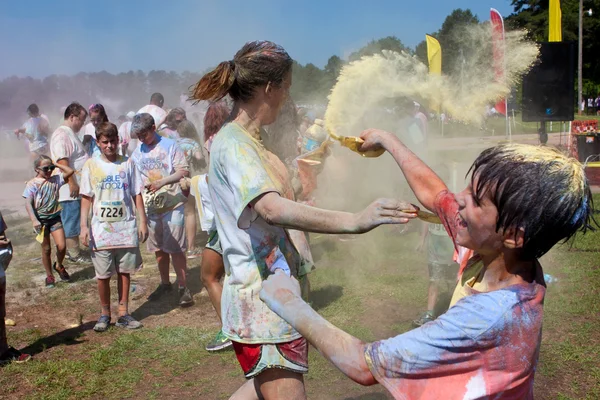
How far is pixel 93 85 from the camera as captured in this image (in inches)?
909

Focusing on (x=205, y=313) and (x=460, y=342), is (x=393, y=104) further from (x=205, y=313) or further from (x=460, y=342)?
(x=460, y=342)

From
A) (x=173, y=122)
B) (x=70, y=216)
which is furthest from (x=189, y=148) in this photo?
(x=70, y=216)

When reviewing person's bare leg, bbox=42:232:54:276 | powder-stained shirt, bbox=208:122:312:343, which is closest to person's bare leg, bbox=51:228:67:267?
person's bare leg, bbox=42:232:54:276

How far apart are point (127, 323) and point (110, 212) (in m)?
1.10

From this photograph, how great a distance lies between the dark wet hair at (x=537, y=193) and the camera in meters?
1.45

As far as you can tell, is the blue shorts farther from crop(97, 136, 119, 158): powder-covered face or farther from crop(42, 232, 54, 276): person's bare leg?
crop(97, 136, 119, 158): powder-covered face

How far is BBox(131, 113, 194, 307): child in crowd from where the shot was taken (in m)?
6.11

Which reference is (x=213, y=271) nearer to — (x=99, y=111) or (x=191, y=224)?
(x=191, y=224)

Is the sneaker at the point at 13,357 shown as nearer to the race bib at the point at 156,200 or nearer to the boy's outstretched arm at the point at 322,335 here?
the race bib at the point at 156,200

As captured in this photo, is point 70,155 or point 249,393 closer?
point 249,393

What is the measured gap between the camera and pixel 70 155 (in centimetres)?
737

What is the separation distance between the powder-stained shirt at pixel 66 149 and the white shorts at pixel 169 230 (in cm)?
159

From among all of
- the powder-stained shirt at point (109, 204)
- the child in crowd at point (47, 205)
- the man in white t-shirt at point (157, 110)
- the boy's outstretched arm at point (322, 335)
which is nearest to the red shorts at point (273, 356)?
the boy's outstretched arm at point (322, 335)

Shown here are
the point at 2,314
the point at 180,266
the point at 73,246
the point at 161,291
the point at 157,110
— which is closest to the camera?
the point at 2,314
